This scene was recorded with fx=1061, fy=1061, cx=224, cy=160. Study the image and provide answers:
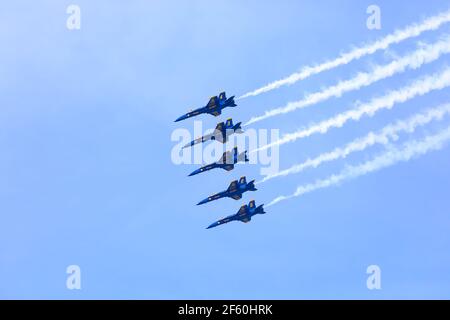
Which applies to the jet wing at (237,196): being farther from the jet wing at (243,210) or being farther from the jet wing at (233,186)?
the jet wing at (243,210)

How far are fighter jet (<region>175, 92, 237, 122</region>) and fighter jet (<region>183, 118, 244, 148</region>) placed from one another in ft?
5.74

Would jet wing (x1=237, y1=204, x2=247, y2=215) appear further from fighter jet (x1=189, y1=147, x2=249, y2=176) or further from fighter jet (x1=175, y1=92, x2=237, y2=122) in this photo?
fighter jet (x1=175, y1=92, x2=237, y2=122)

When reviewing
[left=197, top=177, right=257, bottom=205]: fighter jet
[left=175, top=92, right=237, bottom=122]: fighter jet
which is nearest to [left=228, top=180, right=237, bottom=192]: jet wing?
[left=197, top=177, right=257, bottom=205]: fighter jet

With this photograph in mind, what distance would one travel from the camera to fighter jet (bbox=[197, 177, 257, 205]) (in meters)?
129

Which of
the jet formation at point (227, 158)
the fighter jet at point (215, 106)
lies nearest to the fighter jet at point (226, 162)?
the jet formation at point (227, 158)

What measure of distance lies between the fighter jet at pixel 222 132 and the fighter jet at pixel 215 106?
1749 millimetres

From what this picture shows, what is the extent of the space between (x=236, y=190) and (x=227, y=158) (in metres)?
4.15

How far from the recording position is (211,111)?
130 meters

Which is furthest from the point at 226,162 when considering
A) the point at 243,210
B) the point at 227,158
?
the point at 243,210

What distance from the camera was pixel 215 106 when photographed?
129750mm
